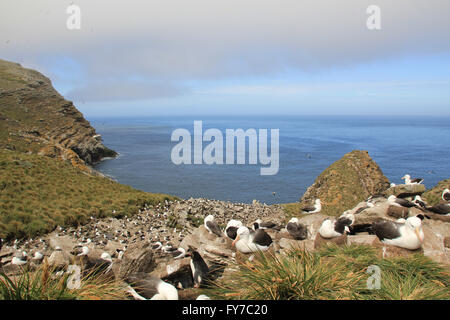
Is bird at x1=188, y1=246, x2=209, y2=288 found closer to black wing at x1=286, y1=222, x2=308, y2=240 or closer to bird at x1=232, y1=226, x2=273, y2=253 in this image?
bird at x1=232, y1=226, x2=273, y2=253

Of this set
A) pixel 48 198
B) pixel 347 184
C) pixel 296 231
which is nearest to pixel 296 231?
pixel 296 231

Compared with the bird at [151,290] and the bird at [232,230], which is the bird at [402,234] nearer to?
the bird at [232,230]

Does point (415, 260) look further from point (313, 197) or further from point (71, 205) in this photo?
point (71, 205)

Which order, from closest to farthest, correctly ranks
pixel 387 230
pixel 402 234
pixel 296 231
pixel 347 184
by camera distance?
pixel 402 234
pixel 387 230
pixel 296 231
pixel 347 184

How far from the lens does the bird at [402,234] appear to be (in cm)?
793

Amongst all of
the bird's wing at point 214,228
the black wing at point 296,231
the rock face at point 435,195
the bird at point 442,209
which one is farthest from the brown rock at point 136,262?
the rock face at point 435,195

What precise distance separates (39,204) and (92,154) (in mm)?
82547

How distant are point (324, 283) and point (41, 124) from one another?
305ft

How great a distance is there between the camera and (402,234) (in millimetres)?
8016

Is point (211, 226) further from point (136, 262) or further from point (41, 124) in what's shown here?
point (41, 124)

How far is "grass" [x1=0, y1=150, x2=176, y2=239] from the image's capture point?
71.5 ft

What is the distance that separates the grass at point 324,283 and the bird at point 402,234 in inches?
48.4

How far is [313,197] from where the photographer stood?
97.5 feet
